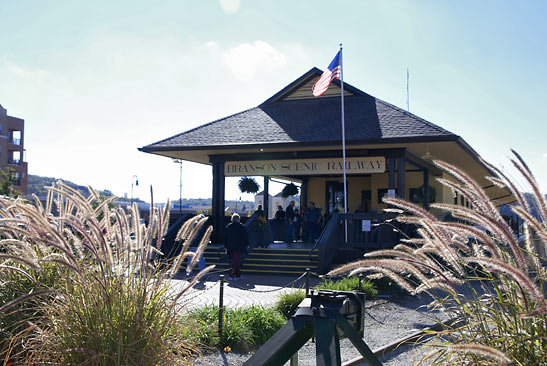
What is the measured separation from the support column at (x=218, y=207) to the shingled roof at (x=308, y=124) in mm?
1493

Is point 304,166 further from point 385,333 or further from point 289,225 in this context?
point 385,333

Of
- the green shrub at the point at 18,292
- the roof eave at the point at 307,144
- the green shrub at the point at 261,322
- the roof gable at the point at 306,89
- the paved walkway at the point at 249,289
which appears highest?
the roof gable at the point at 306,89

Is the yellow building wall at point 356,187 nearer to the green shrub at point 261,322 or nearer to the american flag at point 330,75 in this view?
the american flag at point 330,75

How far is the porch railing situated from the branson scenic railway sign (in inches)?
82.6

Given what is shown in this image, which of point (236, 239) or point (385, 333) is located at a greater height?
point (236, 239)

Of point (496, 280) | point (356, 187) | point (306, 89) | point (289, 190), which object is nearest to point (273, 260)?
point (306, 89)

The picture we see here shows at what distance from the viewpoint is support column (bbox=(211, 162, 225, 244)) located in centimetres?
1966

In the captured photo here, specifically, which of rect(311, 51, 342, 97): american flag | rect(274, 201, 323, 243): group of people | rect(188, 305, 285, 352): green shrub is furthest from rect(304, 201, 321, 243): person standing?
rect(188, 305, 285, 352): green shrub

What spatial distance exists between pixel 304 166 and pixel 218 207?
3.60 meters

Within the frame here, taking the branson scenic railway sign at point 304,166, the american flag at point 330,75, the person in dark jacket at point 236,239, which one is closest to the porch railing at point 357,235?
the branson scenic railway sign at point 304,166

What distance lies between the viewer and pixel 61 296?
3656 millimetres

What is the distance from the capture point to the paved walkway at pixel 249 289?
1036 cm

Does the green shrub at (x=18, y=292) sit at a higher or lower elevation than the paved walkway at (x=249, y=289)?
higher

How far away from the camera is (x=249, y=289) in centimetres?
1088
